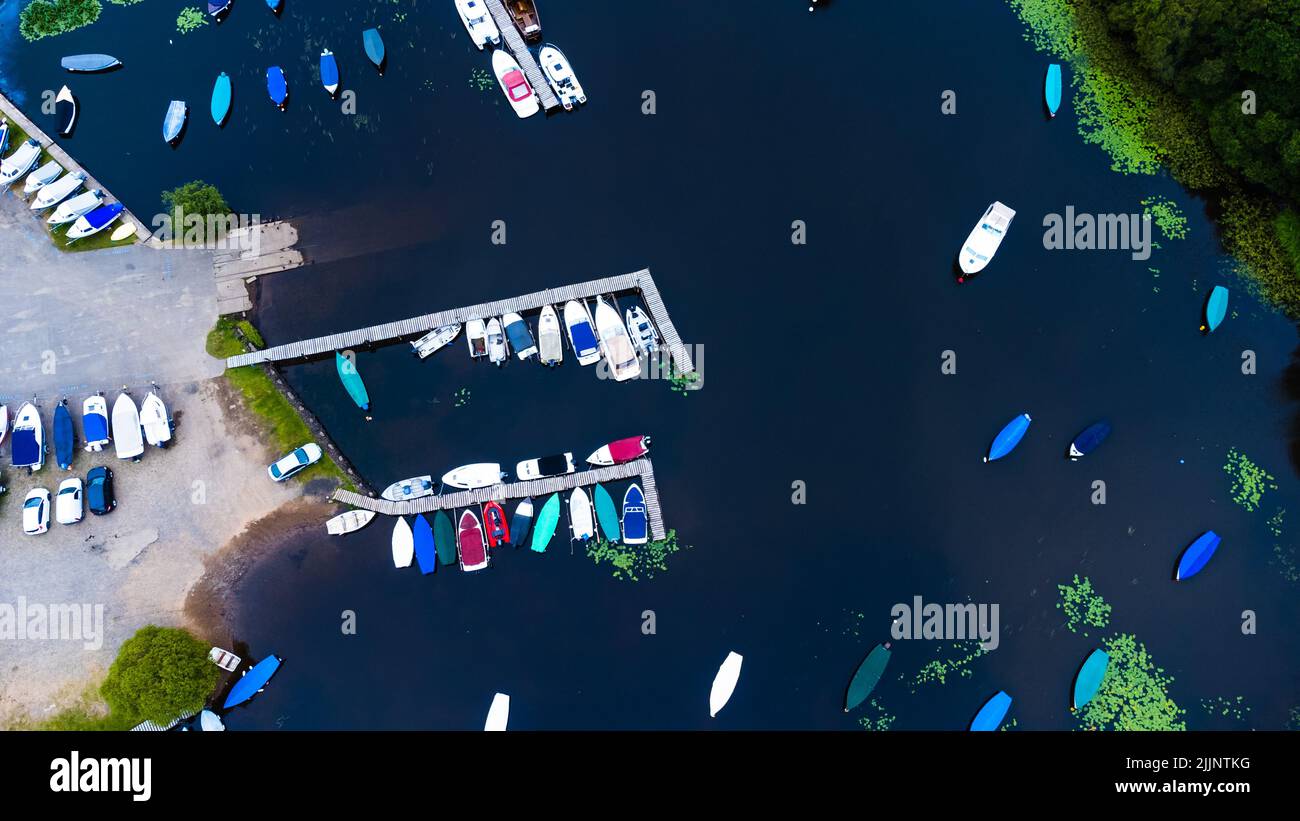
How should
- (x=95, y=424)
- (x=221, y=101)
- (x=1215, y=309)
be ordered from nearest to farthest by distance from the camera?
(x=95, y=424) < (x=1215, y=309) < (x=221, y=101)

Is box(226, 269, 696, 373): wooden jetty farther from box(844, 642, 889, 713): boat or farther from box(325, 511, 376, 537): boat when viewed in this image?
box(844, 642, 889, 713): boat

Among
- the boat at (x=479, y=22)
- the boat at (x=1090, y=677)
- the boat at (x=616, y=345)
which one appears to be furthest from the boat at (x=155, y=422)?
the boat at (x=1090, y=677)

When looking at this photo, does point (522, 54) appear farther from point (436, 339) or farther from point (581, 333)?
point (436, 339)

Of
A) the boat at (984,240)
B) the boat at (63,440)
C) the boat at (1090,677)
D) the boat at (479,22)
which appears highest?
the boat at (479,22)

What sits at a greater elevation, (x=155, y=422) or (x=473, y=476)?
(x=155, y=422)

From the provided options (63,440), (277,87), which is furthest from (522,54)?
(63,440)

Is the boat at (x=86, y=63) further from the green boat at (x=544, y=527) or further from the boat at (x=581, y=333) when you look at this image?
the green boat at (x=544, y=527)
